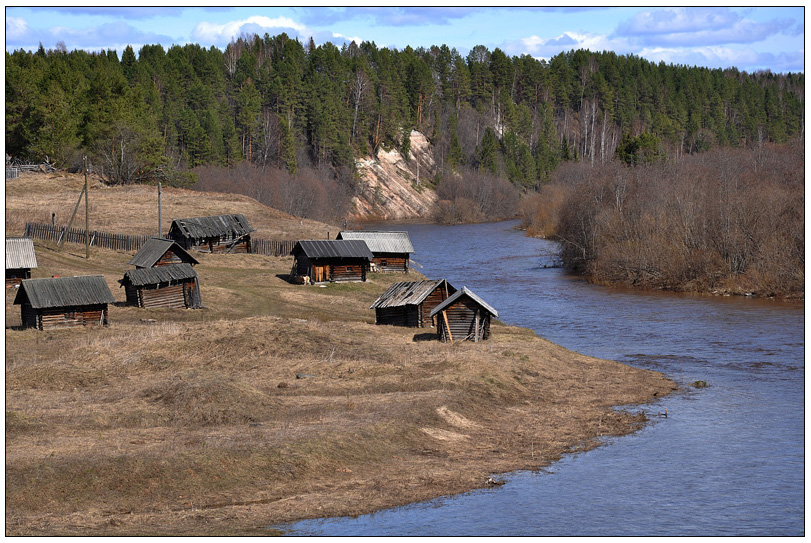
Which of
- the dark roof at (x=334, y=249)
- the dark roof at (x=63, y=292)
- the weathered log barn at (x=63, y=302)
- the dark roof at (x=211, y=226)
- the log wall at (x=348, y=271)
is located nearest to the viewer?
the dark roof at (x=63, y=292)

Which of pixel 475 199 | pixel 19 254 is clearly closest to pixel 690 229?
pixel 19 254

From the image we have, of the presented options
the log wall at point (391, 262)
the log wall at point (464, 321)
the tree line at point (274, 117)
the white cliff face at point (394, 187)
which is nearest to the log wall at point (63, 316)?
the log wall at point (464, 321)

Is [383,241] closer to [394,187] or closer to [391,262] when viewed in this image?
[391,262]

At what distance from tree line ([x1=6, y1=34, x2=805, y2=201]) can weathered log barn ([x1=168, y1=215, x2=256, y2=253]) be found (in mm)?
31280

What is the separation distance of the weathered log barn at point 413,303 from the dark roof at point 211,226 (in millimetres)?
29400

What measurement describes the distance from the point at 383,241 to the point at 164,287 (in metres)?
23.0

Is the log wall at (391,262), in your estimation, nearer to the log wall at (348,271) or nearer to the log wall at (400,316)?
the log wall at (348,271)

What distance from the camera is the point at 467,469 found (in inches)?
1139

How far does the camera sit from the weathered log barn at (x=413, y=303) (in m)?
52.1

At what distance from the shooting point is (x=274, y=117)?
491 ft

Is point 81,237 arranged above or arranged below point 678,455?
above

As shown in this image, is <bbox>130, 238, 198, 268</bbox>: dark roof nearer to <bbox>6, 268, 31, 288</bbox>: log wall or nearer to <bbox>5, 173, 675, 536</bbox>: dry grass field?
<bbox>6, 268, 31, 288</bbox>: log wall

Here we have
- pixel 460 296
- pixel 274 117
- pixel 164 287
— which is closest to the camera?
pixel 460 296

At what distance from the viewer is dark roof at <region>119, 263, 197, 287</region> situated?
5616 cm
